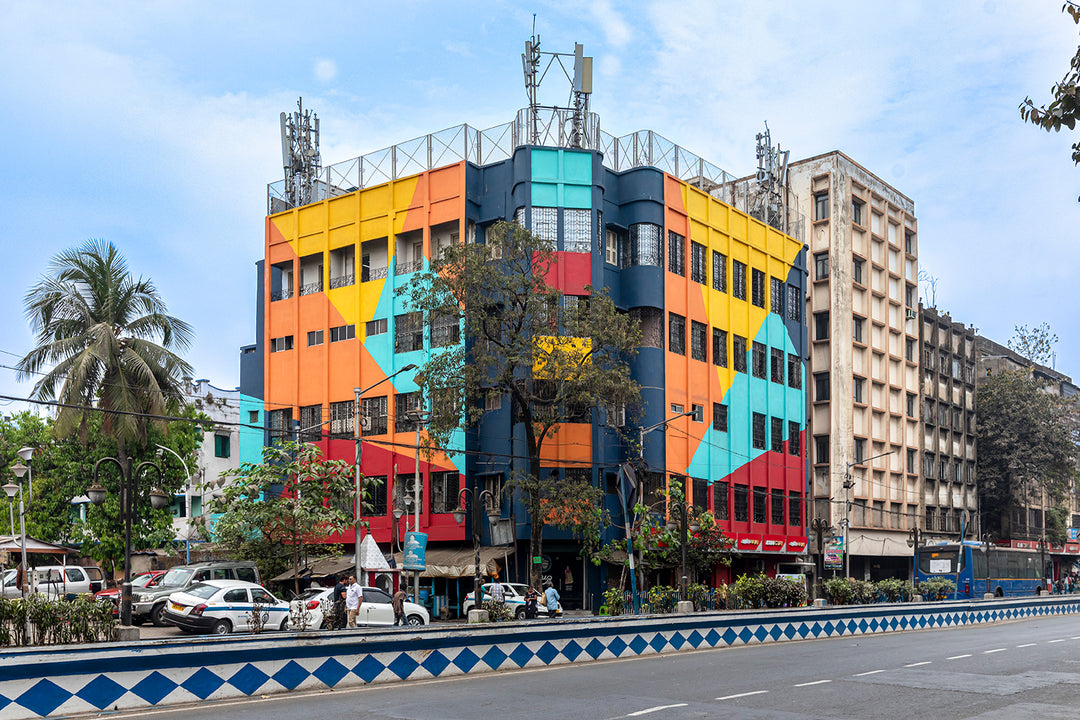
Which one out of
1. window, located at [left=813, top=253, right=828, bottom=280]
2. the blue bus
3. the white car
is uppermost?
window, located at [left=813, top=253, right=828, bottom=280]

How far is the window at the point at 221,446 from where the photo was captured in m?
71.9

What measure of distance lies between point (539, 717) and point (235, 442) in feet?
210

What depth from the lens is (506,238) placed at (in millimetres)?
40344

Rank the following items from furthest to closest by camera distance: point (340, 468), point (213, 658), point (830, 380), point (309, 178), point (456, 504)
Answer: point (830, 380) → point (309, 178) → point (456, 504) → point (340, 468) → point (213, 658)

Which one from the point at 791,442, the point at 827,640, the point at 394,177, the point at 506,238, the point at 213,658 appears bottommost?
the point at 827,640

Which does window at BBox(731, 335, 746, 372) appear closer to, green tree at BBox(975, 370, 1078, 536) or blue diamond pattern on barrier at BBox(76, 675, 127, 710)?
green tree at BBox(975, 370, 1078, 536)

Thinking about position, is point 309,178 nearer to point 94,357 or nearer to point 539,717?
point 94,357

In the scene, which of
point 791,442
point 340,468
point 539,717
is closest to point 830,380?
point 791,442

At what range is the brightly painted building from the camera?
157 feet

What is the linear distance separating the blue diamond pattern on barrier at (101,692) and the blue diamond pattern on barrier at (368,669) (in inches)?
154

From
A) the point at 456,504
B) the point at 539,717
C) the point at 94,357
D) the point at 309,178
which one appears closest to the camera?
the point at 539,717

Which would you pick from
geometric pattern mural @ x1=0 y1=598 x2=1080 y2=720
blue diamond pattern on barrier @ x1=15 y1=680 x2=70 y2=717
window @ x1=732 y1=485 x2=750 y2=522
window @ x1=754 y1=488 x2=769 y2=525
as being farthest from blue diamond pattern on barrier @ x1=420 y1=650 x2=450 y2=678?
window @ x1=754 y1=488 x2=769 y2=525

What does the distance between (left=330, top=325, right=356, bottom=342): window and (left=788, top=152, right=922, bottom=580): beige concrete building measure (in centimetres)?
3008

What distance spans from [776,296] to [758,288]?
219 centimetres
